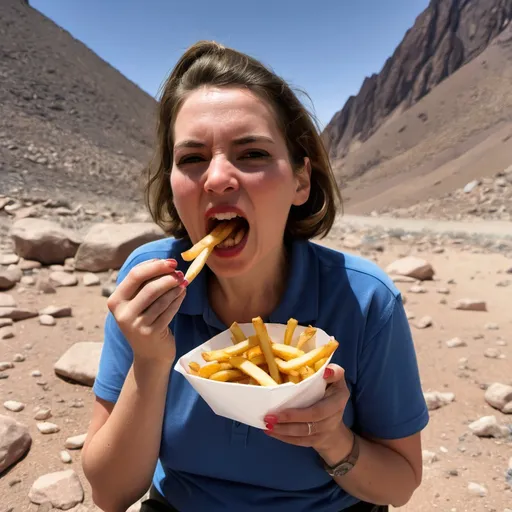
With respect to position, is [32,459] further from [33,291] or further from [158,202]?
[33,291]

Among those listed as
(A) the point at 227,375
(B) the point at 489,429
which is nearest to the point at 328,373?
(A) the point at 227,375

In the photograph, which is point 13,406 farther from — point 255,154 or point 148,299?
point 255,154

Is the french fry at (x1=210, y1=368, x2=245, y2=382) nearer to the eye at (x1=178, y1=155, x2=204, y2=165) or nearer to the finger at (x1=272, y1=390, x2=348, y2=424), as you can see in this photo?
the finger at (x1=272, y1=390, x2=348, y2=424)

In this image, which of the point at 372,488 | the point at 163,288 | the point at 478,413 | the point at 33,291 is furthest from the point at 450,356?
the point at 33,291

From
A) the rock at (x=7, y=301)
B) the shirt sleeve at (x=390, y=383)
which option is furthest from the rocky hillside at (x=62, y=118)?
the shirt sleeve at (x=390, y=383)

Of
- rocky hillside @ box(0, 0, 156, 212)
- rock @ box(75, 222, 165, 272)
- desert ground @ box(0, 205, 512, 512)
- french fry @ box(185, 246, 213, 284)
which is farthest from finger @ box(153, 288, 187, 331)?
rocky hillside @ box(0, 0, 156, 212)
